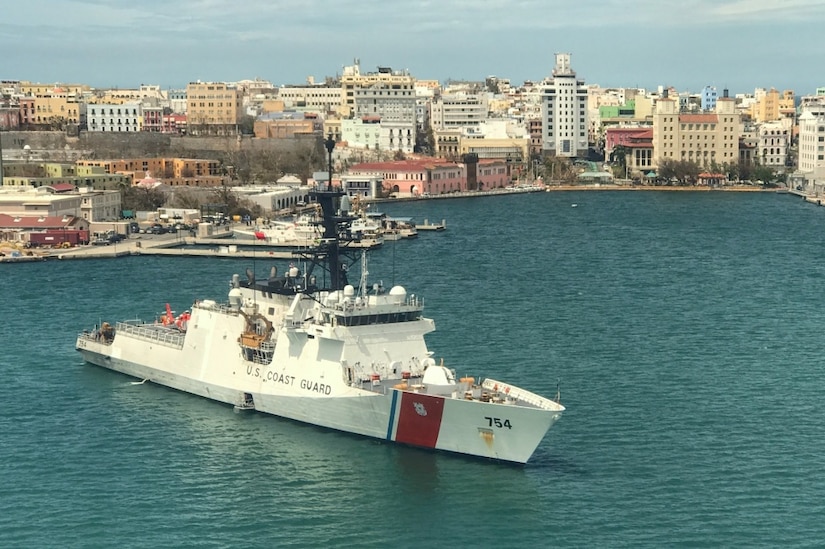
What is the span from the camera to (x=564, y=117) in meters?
77.1

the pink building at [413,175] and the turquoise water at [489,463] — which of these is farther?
the pink building at [413,175]

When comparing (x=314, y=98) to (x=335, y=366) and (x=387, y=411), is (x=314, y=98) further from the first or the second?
(x=387, y=411)

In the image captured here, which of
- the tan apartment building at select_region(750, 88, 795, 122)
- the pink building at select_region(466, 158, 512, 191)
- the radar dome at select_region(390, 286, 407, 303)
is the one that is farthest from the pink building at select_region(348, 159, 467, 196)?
the radar dome at select_region(390, 286, 407, 303)

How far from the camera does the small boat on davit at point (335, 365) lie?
16.9 m

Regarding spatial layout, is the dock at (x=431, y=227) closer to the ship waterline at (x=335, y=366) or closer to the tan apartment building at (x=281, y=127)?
the tan apartment building at (x=281, y=127)

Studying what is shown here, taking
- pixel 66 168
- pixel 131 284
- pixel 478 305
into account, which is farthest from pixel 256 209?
pixel 478 305

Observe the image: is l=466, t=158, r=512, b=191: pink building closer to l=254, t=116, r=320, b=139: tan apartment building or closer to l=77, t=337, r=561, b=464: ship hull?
l=254, t=116, r=320, b=139: tan apartment building

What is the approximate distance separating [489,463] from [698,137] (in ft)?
184

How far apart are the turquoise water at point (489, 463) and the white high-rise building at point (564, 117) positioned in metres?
45.2

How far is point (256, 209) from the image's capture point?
51.2m

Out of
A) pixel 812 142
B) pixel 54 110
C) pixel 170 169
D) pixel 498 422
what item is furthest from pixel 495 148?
pixel 498 422

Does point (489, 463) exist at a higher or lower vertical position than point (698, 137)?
lower

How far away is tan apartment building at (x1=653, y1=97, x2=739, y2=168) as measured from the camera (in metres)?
70.3

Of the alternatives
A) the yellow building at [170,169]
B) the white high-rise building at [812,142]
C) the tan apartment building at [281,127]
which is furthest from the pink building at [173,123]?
the white high-rise building at [812,142]
